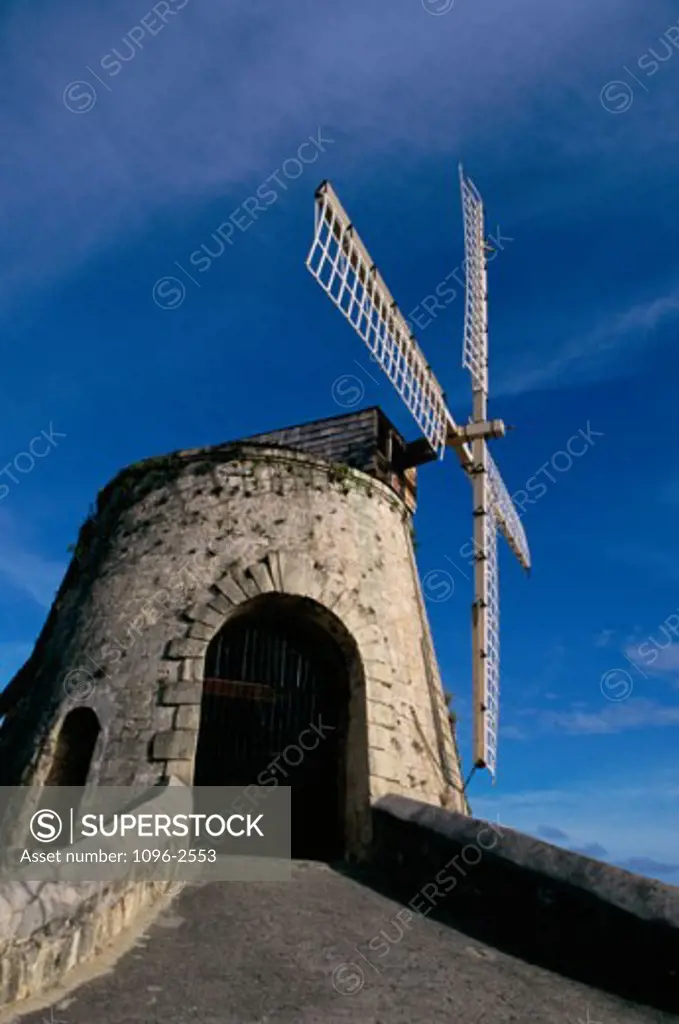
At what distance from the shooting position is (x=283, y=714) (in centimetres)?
850

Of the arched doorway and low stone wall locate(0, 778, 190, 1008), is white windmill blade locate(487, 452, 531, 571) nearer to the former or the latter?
the arched doorway

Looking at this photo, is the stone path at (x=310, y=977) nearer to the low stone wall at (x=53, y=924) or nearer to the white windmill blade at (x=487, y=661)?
the low stone wall at (x=53, y=924)

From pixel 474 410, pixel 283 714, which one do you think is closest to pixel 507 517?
pixel 474 410

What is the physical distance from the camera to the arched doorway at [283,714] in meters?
8.18

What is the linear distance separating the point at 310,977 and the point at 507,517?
1221cm

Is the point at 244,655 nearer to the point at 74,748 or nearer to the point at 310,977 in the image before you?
the point at 74,748

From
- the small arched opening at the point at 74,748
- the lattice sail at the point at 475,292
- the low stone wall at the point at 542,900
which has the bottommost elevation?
the low stone wall at the point at 542,900

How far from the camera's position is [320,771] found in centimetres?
844

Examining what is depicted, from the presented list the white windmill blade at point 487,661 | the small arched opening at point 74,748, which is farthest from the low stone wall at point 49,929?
the white windmill blade at point 487,661

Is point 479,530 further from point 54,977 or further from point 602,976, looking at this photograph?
point 54,977

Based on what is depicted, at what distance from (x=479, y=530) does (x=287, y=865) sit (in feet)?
24.1

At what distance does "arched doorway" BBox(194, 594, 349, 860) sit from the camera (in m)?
8.18

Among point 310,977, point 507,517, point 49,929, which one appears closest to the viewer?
point 49,929

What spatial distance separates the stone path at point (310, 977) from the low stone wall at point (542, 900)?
0.20 meters
